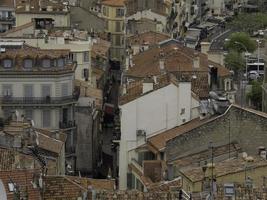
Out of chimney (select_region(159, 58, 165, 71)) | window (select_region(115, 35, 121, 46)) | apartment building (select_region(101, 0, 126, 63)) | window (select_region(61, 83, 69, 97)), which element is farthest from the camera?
window (select_region(115, 35, 121, 46))

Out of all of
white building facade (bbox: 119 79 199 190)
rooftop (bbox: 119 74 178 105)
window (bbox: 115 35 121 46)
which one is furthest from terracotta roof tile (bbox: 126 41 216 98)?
window (bbox: 115 35 121 46)

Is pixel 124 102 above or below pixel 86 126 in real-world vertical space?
above

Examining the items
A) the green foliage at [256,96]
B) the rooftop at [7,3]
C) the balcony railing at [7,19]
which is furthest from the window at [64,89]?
the rooftop at [7,3]

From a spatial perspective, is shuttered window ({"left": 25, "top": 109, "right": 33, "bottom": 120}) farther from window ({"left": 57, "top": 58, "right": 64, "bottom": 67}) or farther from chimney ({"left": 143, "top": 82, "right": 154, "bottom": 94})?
chimney ({"left": 143, "top": 82, "right": 154, "bottom": 94})

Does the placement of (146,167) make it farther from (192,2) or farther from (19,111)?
(192,2)

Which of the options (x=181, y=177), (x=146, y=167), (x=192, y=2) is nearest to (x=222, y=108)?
(x=146, y=167)

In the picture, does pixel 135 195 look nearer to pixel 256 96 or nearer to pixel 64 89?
pixel 256 96

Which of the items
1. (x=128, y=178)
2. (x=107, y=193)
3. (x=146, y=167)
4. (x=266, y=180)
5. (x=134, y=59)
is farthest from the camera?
(x=134, y=59)
